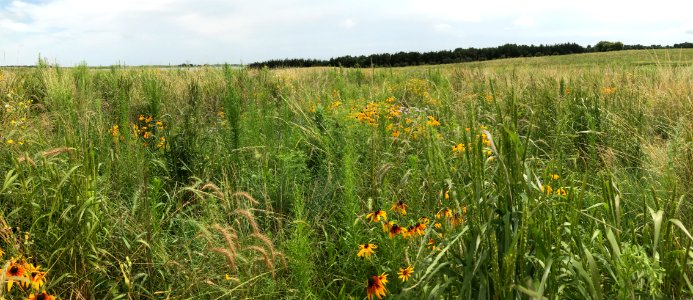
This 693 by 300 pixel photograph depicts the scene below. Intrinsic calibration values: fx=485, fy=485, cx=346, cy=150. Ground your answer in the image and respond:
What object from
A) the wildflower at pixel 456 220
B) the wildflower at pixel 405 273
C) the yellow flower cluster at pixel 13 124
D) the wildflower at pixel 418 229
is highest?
the yellow flower cluster at pixel 13 124

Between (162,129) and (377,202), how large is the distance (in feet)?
7.00

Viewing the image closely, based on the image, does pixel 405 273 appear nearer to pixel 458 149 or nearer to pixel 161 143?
pixel 458 149

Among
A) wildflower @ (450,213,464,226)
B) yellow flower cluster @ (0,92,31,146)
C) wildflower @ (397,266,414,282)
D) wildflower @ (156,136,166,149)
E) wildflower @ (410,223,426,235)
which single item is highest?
yellow flower cluster @ (0,92,31,146)

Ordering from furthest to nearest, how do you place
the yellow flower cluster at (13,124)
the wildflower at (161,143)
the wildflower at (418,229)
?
1. the wildflower at (161,143)
2. the yellow flower cluster at (13,124)
3. the wildflower at (418,229)

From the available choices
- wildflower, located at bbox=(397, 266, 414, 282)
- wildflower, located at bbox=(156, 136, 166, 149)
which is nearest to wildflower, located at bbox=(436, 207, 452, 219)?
wildflower, located at bbox=(397, 266, 414, 282)

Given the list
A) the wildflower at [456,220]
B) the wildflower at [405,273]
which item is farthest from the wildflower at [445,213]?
the wildflower at [405,273]

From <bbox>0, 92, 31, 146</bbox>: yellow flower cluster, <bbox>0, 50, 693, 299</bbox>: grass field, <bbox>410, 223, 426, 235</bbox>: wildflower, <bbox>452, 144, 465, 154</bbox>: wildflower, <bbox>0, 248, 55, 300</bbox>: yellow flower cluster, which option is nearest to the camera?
<bbox>0, 50, 693, 299</bbox>: grass field

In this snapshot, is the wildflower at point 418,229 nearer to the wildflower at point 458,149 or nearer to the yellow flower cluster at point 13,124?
the wildflower at point 458,149

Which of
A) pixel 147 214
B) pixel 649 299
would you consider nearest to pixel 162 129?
pixel 147 214

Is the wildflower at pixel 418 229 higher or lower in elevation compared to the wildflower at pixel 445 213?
lower

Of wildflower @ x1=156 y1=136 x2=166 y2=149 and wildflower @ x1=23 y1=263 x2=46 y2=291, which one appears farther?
wildflower @ x1=156 y1=136 x2=166 y2=149

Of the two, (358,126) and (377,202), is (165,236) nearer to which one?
(377,202)

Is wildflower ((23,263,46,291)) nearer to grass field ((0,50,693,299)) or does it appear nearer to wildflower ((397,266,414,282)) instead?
grass field ((0,50,693,299))

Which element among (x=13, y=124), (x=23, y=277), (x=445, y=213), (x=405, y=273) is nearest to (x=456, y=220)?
(x=445, y=213)
